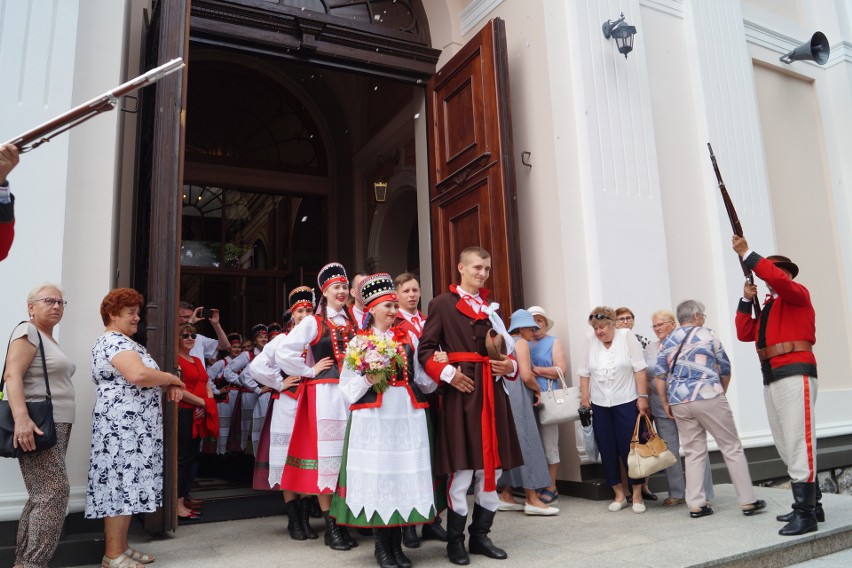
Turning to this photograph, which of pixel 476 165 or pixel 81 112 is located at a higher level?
pixel 476 165

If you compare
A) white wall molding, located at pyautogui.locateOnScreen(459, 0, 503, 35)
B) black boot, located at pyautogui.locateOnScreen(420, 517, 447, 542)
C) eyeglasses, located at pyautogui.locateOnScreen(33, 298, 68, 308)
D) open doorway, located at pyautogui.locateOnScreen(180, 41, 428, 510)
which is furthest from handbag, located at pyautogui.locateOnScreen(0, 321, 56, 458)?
open doorway, located at pyautogui.locateOnScreen(180, 41, 428, 510)

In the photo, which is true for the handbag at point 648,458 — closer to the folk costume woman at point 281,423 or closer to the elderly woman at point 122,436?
the folk costume woman at point 281,423

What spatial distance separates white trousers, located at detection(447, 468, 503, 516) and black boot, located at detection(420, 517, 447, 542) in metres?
0.69

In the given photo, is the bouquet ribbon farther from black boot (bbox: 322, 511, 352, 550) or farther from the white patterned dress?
the white patterned dress

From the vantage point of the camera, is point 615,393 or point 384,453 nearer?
point 384,453

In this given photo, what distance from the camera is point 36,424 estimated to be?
3.73m

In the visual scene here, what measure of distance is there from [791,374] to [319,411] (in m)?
3.31

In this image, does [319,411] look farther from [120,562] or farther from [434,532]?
[120,562]

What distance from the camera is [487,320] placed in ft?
14.3

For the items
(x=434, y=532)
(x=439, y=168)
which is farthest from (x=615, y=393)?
(x=439, y=168)

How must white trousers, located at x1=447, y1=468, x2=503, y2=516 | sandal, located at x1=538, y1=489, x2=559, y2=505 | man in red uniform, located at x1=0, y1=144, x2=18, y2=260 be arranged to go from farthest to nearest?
sandal, located at x1=538, y1=489, x2=559, y2=505
white trousers, located at x1=447, y1=468, x2=503, y2=516
man in red uniform, located at x1=0, y1=144, x2=18, y2=260

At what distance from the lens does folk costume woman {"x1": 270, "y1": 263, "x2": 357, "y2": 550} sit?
463 cm

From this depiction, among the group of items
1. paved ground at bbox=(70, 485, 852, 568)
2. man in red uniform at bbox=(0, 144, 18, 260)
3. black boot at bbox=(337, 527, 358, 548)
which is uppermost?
man in red uniform at bbox=(0, 144, 18, 260)

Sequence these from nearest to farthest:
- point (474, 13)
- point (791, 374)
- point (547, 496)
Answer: point (791, 374), point (547, 496), point (474, 13)
